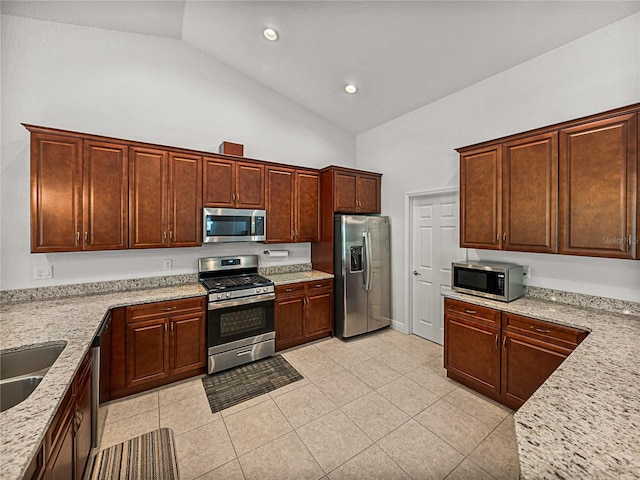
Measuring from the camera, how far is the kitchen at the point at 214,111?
2.46 meters

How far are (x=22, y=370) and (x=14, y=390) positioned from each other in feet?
0.97

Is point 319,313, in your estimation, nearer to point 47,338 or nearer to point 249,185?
point 249,185

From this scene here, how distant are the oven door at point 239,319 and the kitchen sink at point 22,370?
1.41 m

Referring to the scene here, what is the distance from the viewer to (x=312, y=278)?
3.80 meters

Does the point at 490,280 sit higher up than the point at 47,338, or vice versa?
the point at 490,280

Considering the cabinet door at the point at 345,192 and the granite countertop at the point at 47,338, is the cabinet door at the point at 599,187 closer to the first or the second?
the cabinet door at the point at 345,192

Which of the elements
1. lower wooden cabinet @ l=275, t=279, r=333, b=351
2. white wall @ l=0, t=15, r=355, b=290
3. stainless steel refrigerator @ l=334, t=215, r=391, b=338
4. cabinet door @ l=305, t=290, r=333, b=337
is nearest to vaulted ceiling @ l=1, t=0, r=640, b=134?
white wall @ l=0, t=15, r=355, b=290

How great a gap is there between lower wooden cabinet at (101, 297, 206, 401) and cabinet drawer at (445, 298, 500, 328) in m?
2.59

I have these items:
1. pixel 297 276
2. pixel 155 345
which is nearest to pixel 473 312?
pixel 297 276

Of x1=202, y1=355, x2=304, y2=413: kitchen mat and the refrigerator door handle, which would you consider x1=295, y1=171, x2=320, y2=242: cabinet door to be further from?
x1=202, y1=355, x2=304, y2=413: kitchen mat

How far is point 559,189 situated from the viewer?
234cm

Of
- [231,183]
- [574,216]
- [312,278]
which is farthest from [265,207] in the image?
[574,216]

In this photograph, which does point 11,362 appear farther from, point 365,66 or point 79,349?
point 365,66

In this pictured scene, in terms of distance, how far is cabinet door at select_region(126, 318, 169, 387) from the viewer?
8.63 feet
